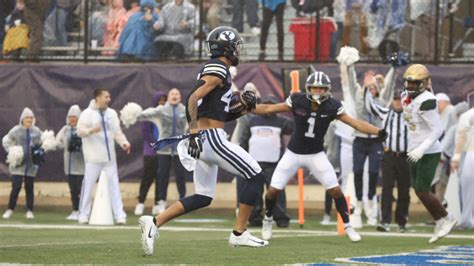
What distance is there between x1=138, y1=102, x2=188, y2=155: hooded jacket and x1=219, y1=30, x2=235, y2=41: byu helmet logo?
9049 millimetres

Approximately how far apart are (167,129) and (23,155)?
2.38 m

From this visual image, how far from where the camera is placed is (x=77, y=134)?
21547 millimetres

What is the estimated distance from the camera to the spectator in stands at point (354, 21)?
23609 mm

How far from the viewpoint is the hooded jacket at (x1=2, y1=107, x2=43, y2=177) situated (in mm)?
22453

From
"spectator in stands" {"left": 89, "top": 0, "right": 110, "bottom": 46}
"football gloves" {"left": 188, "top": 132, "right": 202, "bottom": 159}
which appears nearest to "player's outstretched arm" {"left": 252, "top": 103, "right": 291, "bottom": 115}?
"football gloves" {"left": 188, "top": 132, "right": 202, "bottom": 159}

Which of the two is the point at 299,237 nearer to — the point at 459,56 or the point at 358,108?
the point at 358,108

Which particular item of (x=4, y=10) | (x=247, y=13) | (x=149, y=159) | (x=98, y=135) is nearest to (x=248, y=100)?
(x=98, y=135)

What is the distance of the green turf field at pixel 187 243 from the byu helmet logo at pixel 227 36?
6.89 feet

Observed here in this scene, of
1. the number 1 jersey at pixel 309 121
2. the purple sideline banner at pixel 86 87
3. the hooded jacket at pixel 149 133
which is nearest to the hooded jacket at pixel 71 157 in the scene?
the hooded jacket at pixel 149 133

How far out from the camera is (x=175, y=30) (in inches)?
962

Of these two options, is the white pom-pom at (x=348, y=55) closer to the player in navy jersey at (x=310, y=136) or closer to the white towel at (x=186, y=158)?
the player in navy jersey at (x=310, y=136)


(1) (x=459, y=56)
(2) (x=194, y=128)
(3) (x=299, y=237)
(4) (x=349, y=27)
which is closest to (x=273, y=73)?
(4) (x=349, y=27)

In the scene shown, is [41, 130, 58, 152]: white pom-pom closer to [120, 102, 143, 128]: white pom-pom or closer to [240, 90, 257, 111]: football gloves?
[120, 102, 143, 128]: white pom-pom

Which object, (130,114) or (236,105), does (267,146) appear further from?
(236,105)
